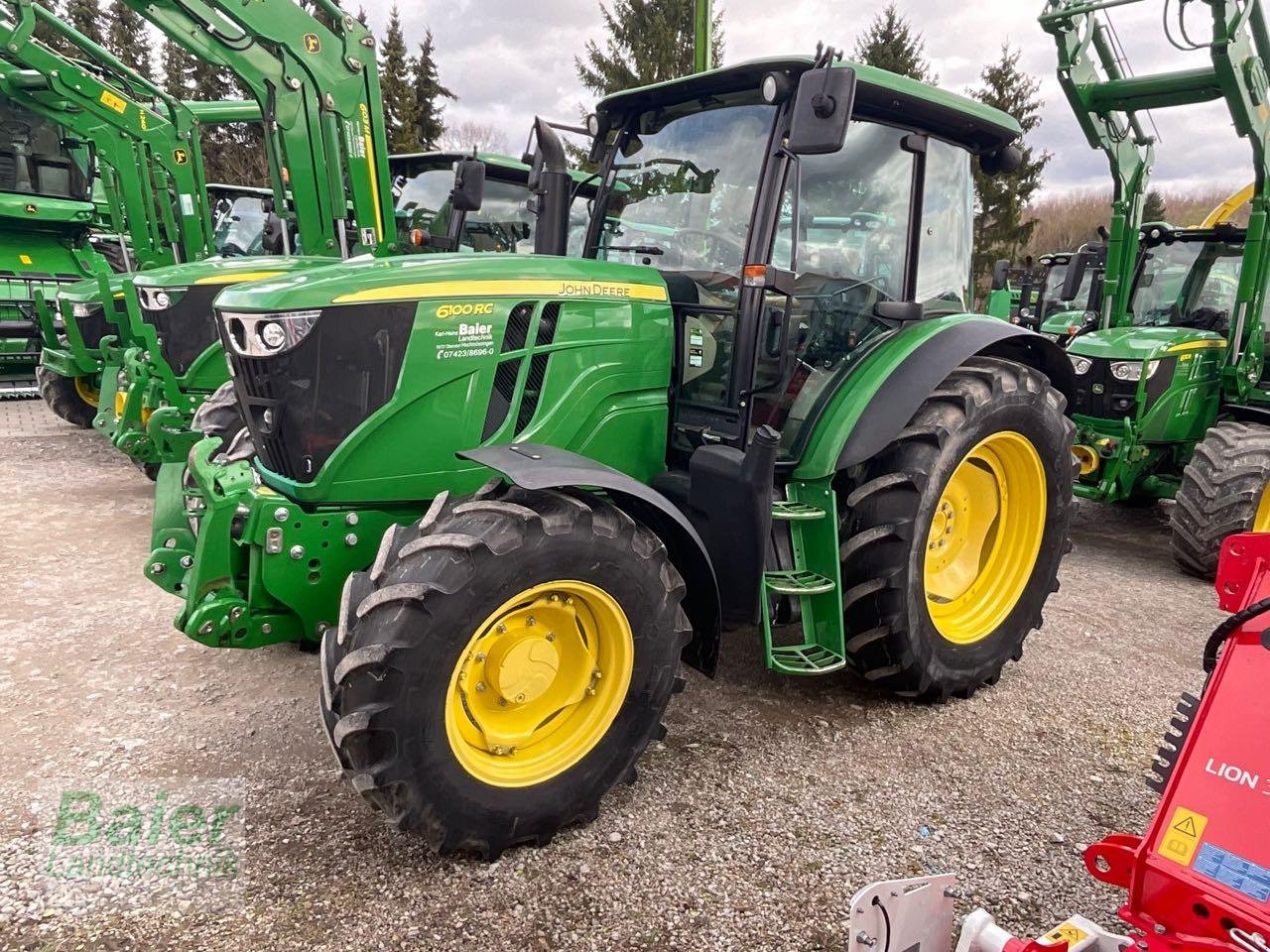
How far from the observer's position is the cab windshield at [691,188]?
3045 mm

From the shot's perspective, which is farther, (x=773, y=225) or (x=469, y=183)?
(x=469, y=183)

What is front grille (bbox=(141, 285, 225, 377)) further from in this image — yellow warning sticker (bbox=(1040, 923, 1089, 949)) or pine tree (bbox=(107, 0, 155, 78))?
pine tree (bbox=(107, 0, 155, 78))

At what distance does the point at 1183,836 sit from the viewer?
1.79 metres

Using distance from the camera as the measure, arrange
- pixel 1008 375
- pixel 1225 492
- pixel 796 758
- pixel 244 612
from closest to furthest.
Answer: pixel 244 612 → pixel 796 758 → pixel 1008 375 → pixel 1225 492

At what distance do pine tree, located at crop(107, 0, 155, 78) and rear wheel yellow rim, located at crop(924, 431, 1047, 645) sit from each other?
93.0 feet

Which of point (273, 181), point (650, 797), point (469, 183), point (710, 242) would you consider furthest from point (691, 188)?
point (273, 181)

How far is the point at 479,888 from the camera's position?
234cm

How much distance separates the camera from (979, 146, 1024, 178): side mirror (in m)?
3.72

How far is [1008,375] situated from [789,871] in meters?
2.08

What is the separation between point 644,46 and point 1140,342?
743 inches

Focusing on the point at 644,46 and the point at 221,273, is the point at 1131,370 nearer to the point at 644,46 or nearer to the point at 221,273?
the point at 221,273

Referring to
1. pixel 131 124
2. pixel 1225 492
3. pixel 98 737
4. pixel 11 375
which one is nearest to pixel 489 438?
pixel 98 737

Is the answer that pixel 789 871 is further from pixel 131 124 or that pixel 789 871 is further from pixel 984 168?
pixel 131 124

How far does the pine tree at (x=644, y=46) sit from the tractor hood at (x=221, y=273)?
55.8 ft
